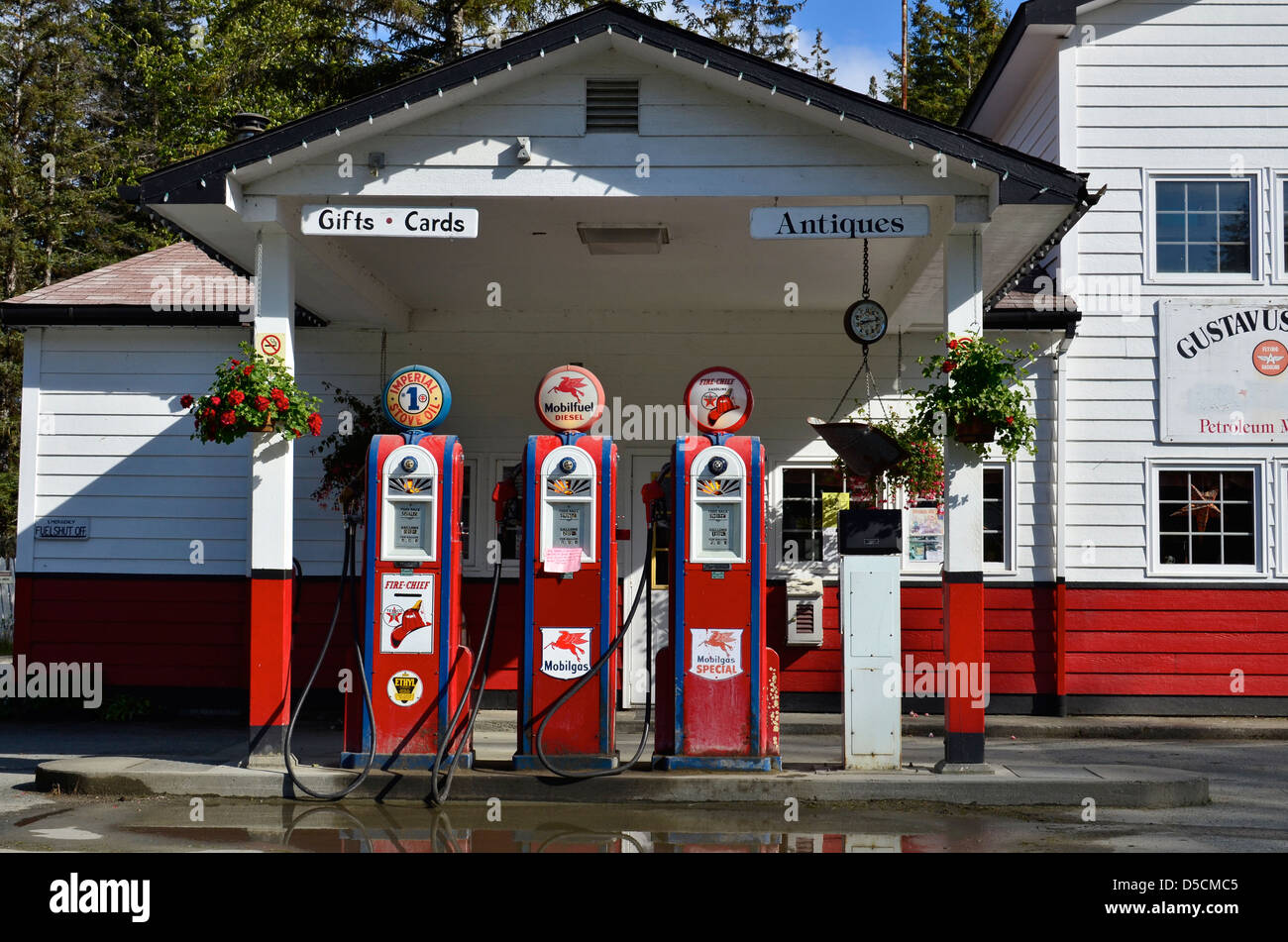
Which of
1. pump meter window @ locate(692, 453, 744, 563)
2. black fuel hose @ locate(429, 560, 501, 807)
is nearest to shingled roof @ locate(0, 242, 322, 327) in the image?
black fuel hose @ locate(429, 560, 501, 807)

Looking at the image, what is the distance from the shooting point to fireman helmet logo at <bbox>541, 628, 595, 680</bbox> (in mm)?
8141

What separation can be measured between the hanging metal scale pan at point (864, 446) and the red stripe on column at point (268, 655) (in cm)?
407

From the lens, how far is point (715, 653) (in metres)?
8.12

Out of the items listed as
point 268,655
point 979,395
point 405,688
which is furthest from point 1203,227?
point 268,655

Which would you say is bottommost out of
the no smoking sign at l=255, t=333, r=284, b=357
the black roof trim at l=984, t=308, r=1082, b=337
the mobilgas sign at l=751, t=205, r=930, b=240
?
the no smoking sign at l=255, t=333, r=284, b=357

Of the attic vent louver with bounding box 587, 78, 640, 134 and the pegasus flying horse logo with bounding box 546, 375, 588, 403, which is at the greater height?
the attic vent louver with bounding box 587, 78, 640, 134

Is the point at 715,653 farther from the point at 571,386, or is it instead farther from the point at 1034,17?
the point at 1034,17

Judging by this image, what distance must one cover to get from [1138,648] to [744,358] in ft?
15.2

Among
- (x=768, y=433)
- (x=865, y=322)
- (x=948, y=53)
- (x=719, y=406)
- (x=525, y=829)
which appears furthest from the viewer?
(x=948, y=53)

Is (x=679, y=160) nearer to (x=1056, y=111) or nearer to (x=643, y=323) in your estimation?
(x=643, y=323)

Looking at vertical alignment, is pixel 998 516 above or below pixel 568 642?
above

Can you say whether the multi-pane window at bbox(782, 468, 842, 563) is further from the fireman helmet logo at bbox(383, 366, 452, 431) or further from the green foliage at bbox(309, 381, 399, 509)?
the fireman helmet logo at bbox(383, 366, 452, 431)

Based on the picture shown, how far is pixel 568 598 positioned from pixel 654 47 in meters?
3.80
